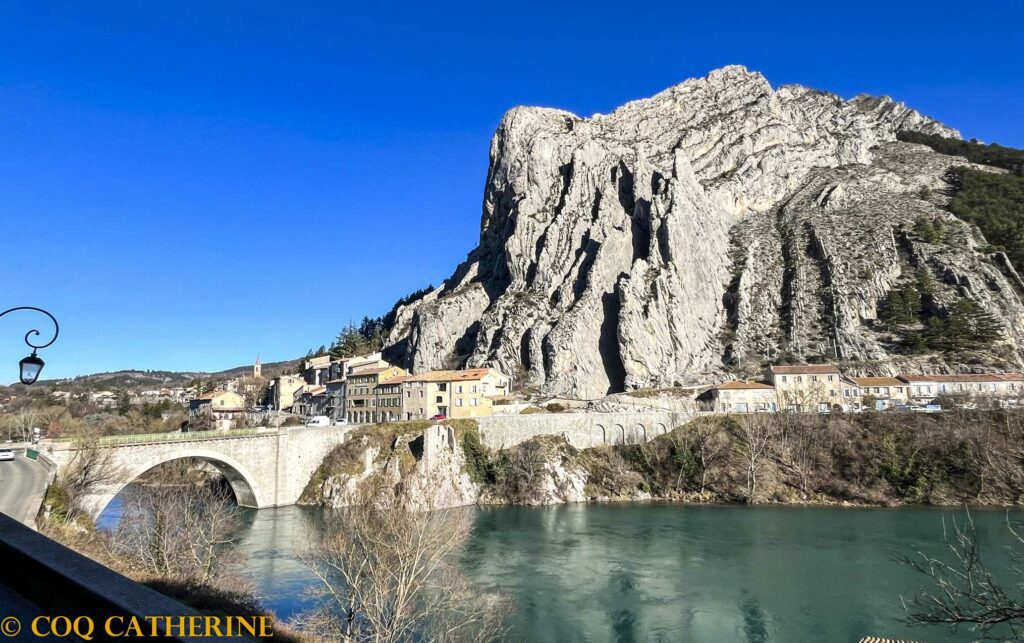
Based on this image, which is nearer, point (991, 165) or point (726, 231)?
point (726, 231)

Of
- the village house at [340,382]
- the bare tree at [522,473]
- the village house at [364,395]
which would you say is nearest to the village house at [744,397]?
the bare tree at [522,473]

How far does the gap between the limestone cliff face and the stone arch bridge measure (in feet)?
133

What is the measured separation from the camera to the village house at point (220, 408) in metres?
85.4

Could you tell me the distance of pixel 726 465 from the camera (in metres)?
58.0

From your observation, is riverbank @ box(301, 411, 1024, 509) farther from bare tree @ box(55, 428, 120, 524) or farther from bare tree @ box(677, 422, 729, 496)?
bare tree @ box(55, 428, 120, 524)

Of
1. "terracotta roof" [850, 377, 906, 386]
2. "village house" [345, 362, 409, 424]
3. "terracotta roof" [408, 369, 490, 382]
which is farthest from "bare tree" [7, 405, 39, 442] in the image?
"terracotta roof" [850, 377, 906, 386]

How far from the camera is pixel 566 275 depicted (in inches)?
4026

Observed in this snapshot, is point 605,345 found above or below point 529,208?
below

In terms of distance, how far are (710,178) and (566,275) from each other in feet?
150

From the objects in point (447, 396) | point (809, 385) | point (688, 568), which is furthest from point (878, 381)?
point (447, 396)

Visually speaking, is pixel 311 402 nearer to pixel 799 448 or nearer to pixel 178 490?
pixel 178 490

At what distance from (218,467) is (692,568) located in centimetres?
4208

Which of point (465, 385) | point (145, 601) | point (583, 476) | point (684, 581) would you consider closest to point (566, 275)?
point (465, 385)

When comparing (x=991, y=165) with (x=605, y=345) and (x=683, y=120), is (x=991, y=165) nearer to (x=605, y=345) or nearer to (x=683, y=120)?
(x=683, y=120)
